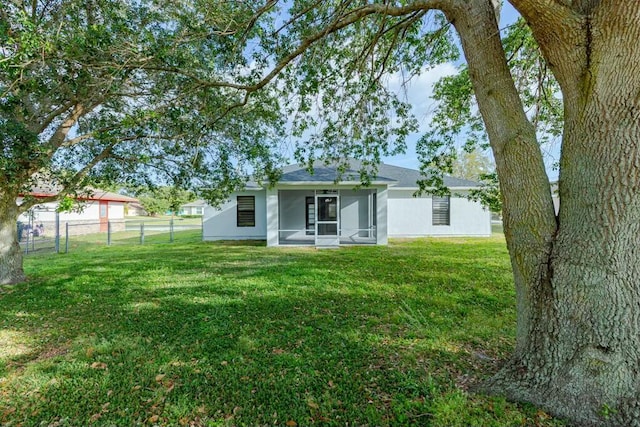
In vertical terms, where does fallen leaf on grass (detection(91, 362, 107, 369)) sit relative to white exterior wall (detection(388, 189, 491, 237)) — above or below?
below

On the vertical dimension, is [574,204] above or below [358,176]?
below

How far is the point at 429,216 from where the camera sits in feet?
47.2

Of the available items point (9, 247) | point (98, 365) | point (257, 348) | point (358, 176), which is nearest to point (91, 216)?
point (9, 247)

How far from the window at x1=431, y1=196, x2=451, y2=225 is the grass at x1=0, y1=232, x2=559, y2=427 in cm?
778

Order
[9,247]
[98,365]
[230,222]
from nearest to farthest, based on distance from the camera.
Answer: [98,365] < [9,247] < [230,222]

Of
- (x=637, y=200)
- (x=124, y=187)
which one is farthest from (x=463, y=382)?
(x=124, y=187)

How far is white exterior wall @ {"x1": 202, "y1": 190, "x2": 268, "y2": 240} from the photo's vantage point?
13.9 metres

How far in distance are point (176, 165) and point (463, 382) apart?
6.99 metres

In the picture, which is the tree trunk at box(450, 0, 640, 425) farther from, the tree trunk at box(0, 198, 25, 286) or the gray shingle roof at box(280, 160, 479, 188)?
the tree trunk at box(0, 198, 25, 286)

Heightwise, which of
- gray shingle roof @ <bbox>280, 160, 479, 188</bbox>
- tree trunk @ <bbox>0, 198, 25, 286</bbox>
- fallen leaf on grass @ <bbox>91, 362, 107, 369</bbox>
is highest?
gray shingle roof @ <bbox>280, 160, 479, 188</bbox>

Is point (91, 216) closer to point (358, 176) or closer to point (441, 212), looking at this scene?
point (358, 176)

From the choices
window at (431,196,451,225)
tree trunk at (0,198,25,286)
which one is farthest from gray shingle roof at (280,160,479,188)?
tree trunk at (0,198,25,286)

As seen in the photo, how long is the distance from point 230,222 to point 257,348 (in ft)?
36.6

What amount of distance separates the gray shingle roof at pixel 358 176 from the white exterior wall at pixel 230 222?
208 centimetres
